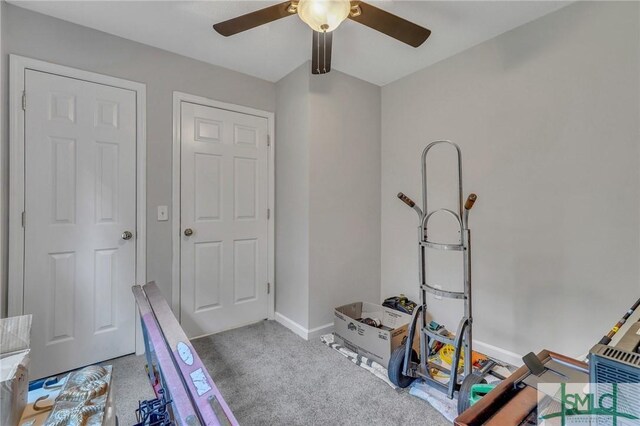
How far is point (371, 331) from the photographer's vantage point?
2170mm

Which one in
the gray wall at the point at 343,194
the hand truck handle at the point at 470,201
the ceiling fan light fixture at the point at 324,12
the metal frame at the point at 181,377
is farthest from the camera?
the gray wall at the point at 343,194

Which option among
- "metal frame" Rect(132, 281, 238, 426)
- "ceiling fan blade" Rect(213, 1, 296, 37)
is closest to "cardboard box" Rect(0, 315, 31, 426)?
"metal frame" Rect(132, 281, 238, 426)

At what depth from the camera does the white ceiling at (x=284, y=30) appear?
1888mm

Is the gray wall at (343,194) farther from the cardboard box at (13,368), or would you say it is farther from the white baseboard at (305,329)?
the cardboard box at (13,368)

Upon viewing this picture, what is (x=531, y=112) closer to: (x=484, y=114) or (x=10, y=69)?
(x=484, y=114)

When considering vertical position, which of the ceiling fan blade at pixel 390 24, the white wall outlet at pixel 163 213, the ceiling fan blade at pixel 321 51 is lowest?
the white wall outlet at pixel 163 213

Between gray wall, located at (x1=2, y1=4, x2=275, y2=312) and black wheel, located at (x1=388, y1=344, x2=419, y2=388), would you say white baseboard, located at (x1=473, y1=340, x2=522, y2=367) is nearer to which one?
black wheel, located at (x1=388, y1=344, x2=419, y2=388)

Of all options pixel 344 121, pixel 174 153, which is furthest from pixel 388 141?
pixel 174 153

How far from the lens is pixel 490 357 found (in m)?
2.24

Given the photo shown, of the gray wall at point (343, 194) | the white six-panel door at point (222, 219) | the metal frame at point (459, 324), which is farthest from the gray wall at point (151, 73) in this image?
the metal frame at point (459, 324)

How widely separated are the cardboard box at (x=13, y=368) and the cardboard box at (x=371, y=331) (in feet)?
5.97

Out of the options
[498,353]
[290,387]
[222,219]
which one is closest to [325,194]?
[222,219]

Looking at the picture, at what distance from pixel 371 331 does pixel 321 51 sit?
1.89 metres

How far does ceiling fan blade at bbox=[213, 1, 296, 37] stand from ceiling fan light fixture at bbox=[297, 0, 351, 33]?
11 cm
